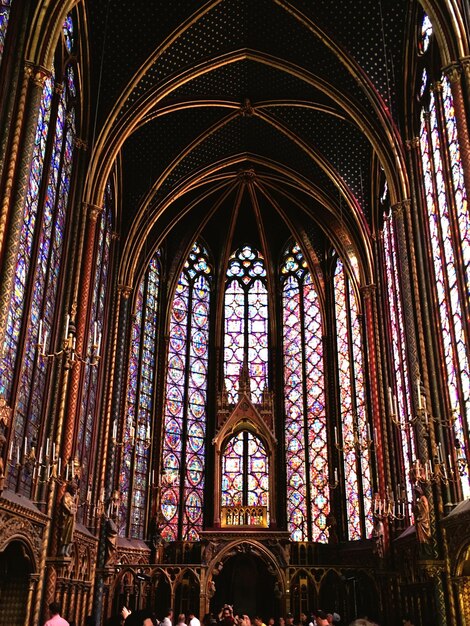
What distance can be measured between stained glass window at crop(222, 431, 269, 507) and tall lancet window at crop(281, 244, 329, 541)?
1.17 metres

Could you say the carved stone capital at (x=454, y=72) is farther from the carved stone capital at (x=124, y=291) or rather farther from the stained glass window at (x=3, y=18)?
the carved stone capital at (x=124, y=291)

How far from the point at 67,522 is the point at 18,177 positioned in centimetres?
746

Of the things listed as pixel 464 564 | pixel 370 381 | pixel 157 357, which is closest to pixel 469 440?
pixel 464 564

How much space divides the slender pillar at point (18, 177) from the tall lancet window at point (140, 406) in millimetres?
10089

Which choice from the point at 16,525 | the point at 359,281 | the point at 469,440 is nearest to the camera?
the point at 16,525

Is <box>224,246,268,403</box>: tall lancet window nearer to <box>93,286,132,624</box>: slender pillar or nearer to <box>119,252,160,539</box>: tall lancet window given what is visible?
<box>119,252,160,539</box>: tall lancet window

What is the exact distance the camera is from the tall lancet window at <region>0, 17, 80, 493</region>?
13.7m

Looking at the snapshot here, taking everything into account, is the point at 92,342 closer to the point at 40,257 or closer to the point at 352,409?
the point at 40,257

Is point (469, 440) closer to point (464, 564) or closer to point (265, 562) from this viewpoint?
point (464, 564)

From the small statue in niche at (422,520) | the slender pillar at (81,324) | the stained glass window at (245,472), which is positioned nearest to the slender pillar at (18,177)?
the slender pillar at (81,324)

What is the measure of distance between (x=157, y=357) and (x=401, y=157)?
12.2 metres

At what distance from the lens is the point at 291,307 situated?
28.2m

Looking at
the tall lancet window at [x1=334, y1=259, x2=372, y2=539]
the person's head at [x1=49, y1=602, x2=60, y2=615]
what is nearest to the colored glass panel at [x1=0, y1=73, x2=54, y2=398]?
the person's head at [x1=49, y1=602, x2=60, y2=615]

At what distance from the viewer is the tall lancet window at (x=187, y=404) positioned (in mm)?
24453
